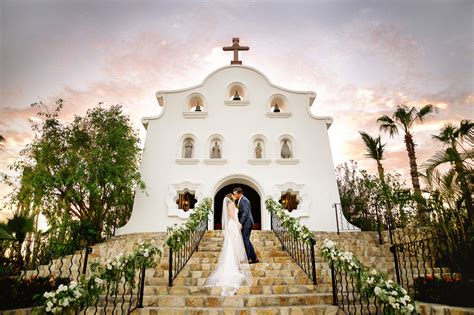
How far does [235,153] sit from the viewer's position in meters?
15.1

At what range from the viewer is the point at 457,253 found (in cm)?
710

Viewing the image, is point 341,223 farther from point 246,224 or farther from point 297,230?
point 246,224

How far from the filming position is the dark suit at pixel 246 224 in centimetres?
801

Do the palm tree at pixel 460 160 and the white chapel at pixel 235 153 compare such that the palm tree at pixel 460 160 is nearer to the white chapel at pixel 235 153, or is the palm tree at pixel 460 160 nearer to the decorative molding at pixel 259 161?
the white chapel at pixel 235 153

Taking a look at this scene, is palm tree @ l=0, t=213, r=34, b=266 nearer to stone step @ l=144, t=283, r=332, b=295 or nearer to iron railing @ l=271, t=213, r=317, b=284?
stone step @ l=144, t=283, r=332, b=295

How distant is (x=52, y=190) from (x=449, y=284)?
1400cm

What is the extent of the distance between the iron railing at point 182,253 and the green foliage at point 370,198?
8.34 m

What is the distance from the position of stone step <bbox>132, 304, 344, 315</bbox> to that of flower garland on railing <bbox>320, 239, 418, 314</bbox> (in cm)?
80

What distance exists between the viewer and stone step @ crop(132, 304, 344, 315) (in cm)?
526

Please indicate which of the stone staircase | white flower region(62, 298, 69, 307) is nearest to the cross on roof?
the stone staircase

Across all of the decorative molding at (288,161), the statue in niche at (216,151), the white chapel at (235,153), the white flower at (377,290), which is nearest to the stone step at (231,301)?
the white flower at (377,290)

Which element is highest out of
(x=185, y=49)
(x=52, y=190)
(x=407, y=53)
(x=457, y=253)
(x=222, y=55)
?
(x=222, y=55)

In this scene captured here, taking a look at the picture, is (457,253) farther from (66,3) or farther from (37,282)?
(66,3)

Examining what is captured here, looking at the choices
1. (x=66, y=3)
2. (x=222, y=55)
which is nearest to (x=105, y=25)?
(x=66, y=3)
